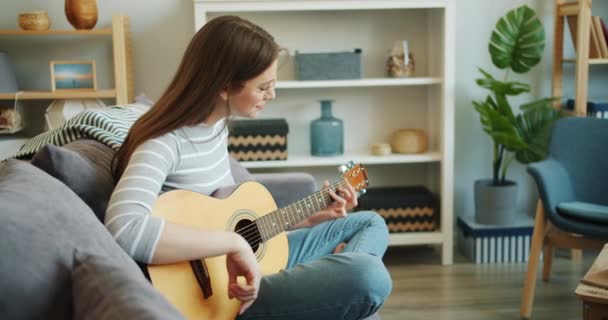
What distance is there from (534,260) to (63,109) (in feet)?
6.84

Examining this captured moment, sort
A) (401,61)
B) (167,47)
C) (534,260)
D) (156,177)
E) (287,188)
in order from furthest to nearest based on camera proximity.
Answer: (167,47)
(401,61)
(534,260)
(287,188)
(156,177)

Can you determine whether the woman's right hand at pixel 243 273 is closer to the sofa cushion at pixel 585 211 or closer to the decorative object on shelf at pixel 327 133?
the sofa cushion at pixel 585 211

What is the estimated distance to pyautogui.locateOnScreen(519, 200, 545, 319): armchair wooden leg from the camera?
2.78 m

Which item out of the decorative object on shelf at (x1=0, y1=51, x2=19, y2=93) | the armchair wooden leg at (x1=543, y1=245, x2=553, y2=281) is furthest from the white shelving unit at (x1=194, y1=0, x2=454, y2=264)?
the decorative object on shelf at (x1=0, y1=51, x2=19, y2=93)

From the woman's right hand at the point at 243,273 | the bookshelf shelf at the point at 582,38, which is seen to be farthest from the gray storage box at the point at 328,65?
the woman's right hand at the point at 243,273

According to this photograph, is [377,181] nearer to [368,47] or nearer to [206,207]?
[368,47]

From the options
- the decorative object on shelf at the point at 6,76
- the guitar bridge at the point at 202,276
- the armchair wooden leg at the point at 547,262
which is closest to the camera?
the guitar bridge at the point at 202,276

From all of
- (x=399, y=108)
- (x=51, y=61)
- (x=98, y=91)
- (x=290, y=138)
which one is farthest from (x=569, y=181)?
(x=51, y=61)

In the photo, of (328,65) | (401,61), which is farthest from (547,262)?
(328,65)

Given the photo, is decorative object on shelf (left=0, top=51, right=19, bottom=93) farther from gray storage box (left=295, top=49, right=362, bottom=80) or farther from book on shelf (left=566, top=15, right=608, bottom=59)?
book on shelf (left=566, top=15, right=608, bottom=59)

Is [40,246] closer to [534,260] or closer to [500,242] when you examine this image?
[534,260]

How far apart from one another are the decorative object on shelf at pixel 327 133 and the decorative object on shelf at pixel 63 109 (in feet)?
3.19

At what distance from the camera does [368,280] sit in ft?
5.41

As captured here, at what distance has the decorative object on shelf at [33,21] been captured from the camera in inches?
129
